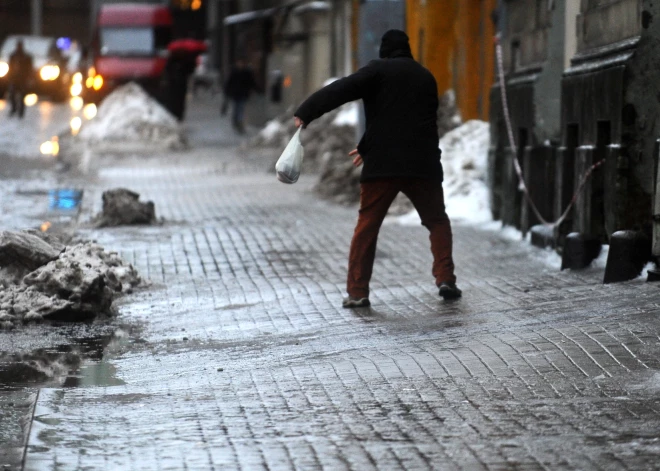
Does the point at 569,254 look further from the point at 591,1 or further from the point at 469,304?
the point at 591,1

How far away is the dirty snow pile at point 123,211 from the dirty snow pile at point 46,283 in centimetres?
438

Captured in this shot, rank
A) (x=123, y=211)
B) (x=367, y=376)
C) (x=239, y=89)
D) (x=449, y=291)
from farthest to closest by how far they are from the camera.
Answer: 1. (x=239, y=89)
2. (x=123, y=211)
3. (x=449, y=291)
4. (x=367, y=376)

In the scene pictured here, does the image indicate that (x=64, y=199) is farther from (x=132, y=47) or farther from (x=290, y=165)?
(x=132, y=47)

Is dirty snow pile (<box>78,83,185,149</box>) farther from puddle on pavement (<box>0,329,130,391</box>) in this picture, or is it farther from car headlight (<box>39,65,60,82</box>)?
puddle on pavement (<box>0,329,130,391</box>)

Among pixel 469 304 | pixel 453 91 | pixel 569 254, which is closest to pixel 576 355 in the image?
pixel 469 304

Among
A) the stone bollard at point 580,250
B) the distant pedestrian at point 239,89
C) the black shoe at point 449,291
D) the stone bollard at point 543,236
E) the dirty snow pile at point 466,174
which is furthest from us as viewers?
the distant pedestrian at point 239,89

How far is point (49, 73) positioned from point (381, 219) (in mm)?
41590

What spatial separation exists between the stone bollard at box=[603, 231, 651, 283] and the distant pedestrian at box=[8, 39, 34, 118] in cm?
3027

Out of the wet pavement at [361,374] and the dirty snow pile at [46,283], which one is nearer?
the wet pavement at [361,374]

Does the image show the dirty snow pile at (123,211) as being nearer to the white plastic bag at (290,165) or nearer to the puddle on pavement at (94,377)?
the white plastic bag at (290,165)

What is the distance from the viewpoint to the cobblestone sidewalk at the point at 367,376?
5.17 metres

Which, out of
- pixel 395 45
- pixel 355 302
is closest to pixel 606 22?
pixel 395 45

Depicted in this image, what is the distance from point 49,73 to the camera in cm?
4894

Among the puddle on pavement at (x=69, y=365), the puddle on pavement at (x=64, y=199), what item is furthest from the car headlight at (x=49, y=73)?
the puddle on pavement at (x=69, y=365)
